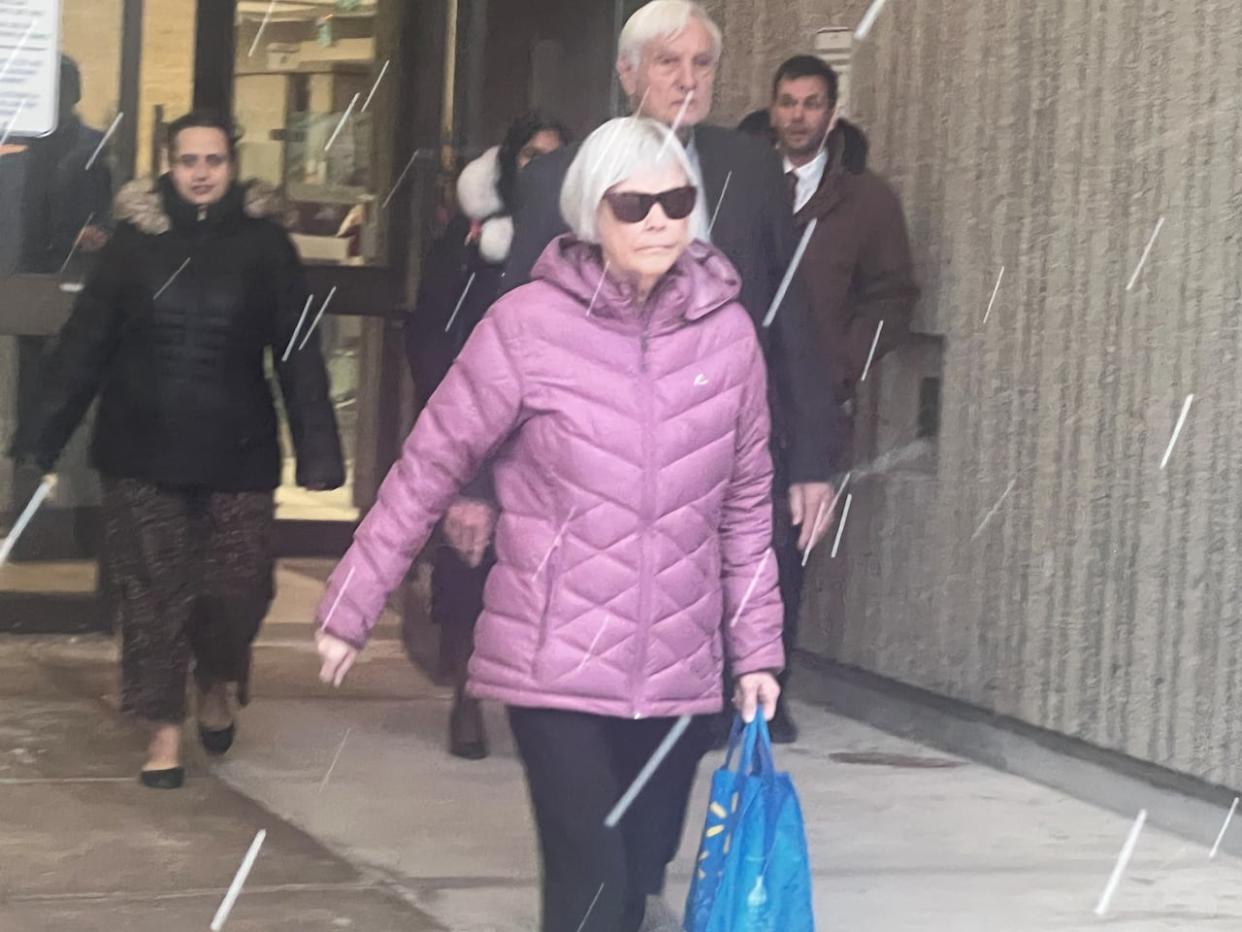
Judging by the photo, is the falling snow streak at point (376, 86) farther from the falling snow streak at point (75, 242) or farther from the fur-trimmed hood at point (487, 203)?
the fur-trimmed hood at point (487, 203)

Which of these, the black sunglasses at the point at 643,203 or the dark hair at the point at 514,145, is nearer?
the black sunglasses at the point at 643,203

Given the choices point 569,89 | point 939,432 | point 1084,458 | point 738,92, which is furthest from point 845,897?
point 569,89

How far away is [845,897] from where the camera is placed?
5383 mm

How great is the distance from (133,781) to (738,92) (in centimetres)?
373

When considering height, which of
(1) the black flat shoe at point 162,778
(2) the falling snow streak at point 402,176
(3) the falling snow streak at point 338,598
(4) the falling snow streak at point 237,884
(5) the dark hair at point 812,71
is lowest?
(1) the black flat shoe at point 162,778

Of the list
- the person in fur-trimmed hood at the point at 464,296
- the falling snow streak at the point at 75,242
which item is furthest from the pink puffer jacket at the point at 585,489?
the falling snow streak at the point at 75,242

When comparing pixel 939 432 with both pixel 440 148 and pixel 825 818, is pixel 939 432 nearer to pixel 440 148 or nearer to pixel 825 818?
pixel 825 818

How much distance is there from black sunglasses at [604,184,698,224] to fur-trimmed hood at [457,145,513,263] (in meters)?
2.60

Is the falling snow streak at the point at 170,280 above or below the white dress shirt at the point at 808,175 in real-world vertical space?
below

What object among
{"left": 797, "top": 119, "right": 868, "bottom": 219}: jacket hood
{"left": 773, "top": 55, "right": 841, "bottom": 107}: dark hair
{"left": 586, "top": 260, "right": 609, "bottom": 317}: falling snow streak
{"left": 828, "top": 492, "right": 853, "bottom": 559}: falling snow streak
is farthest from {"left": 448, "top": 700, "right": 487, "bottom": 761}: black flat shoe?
{"left": 586, "top": 260, "right": 609, "bottom": 317}: falling snow streak

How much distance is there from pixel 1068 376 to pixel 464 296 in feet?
5.75

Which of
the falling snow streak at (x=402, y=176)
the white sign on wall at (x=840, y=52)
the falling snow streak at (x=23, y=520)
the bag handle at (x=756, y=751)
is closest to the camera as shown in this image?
the bag handle at (x=756, y=751)

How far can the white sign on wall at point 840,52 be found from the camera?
799 cm

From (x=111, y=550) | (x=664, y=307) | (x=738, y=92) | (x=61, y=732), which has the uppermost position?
(x=738, y=92)
